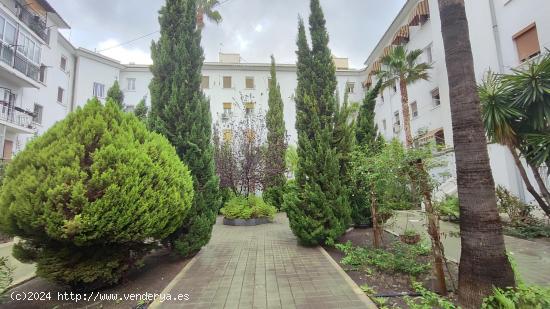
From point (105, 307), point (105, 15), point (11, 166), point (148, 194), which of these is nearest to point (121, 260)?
point (105, 307)

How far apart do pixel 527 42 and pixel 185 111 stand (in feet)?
43.2

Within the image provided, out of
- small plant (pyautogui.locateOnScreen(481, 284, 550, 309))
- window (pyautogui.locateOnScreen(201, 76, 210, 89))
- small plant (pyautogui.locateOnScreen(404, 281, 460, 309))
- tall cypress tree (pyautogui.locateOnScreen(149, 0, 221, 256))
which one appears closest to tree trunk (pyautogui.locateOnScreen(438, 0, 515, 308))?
small plant (pyautogui.locateOnScreen(481, 284, 550, 309))

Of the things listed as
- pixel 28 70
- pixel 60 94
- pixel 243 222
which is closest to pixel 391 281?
pixel 243 222

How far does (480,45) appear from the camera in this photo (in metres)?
12.4

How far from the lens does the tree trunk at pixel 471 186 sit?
3.15m

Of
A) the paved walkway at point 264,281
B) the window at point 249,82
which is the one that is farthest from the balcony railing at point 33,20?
the paved walkway at point 264,281

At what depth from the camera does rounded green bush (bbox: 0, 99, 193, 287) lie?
364 cm

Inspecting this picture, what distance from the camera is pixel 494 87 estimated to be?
748 cm

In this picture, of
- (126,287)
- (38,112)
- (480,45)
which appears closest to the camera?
(126,287)

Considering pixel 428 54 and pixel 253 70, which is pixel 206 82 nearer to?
pixel 253 70

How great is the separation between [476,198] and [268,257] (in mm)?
4667

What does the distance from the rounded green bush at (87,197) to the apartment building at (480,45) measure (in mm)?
4825

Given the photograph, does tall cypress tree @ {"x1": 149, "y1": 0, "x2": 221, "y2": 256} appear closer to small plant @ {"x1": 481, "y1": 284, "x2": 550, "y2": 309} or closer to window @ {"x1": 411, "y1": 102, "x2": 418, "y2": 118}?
small plant @ {"x1": 481, "y1": 284, "x2": 550, "y2": 309}

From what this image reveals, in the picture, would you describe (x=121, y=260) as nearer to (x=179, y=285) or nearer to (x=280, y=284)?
(x=179, y=285)
